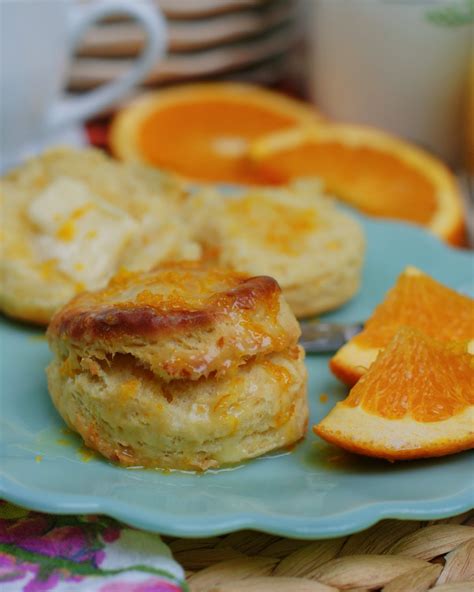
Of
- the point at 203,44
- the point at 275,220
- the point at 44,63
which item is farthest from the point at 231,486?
the point at 203,44

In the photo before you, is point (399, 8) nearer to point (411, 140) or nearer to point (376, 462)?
point (411, 140)

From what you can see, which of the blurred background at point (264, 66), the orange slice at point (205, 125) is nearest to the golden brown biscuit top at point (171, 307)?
the blurred background at point (264, 66)

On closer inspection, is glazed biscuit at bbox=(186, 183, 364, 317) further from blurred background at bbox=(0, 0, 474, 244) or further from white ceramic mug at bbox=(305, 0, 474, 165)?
white ceramic mug at bbox=(305, 0, 474, 165)

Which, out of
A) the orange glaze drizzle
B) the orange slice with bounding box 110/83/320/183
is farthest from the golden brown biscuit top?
the orange slice with bounding box 110/83/320/183

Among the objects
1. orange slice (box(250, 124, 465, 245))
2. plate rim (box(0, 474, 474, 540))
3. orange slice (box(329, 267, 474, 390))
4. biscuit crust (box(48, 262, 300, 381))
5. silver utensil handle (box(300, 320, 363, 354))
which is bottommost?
orange slice (box(250, 124, 465, 245))

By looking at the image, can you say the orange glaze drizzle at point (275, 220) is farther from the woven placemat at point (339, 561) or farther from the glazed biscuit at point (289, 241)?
the woven placemat at point (339, 561)

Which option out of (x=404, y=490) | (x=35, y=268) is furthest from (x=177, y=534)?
(x=35, y=268)

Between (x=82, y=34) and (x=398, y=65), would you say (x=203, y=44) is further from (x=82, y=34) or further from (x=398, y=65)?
(x=82, y=34)
